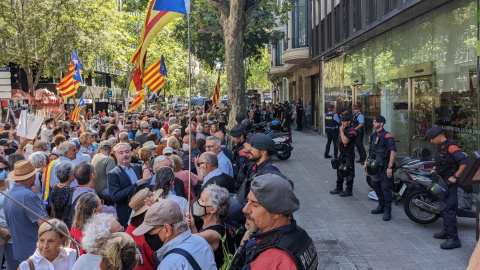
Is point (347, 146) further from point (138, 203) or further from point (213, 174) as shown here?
point (138, 203)

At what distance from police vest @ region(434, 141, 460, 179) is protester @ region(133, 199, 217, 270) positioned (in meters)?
4.49

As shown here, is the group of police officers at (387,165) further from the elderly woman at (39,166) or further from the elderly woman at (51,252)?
the elderly woman at (39,166)

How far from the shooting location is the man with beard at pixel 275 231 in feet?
8.23

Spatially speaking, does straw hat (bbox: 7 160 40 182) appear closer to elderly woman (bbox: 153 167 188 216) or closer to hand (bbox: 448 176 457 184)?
elderly woman (bbox: 153 167 188 216)

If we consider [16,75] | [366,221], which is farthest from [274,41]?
[366,221]

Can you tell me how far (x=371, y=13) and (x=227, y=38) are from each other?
418 centimetres

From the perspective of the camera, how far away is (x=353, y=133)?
9555 mm

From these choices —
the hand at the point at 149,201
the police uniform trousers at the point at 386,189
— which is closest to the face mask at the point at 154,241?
the hand at the point at 149,201

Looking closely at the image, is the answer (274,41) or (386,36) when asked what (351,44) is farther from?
(274,41)

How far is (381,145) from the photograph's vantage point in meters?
8.39

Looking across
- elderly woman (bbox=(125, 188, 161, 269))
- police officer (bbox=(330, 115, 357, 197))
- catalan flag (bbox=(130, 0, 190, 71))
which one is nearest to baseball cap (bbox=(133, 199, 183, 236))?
elderly woman (bbox=(125, 188, 161, 269))

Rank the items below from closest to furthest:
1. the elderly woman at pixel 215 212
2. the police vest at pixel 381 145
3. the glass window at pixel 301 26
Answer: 1. the elderly woman at pixel 215 212
2. the police vest at pixel 381 145
3. the glass window at pixel 301 26

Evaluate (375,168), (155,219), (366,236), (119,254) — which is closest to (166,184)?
(155,219)

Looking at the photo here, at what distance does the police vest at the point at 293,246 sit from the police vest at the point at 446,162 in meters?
4.62
